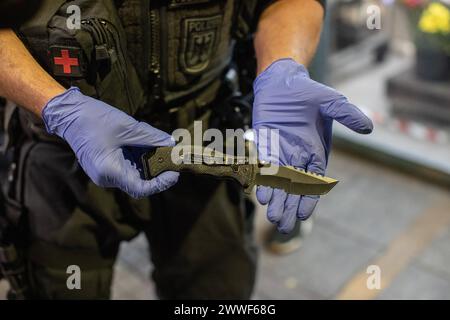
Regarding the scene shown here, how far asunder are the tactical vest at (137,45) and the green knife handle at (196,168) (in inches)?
6.7

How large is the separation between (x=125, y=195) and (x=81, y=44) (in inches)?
16.3

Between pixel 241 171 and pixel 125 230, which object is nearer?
pixel 241 171

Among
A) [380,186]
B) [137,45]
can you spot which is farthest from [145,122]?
[380,186]

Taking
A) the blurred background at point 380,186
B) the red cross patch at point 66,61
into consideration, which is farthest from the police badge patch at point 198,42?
the blurred background at point 380,186

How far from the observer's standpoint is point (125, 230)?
4.50 feet

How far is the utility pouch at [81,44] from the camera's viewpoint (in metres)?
1.04

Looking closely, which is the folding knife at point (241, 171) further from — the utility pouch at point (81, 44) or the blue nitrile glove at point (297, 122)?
the utility pouch at point (81, 44)

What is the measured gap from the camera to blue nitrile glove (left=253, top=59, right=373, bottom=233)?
1093 mm

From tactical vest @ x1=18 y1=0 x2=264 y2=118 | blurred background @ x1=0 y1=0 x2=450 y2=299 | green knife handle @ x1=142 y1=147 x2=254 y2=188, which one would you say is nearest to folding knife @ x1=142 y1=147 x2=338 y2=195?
green knife handle @ x1=142 y1=147 x2=254 y2=188

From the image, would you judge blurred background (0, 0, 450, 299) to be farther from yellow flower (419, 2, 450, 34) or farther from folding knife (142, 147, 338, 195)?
folding knife (142, 147, 338, 195)

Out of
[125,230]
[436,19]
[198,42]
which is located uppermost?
[198,42]

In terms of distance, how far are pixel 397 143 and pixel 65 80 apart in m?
2.06

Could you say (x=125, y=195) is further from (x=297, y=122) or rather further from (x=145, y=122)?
(x=297, y=122)

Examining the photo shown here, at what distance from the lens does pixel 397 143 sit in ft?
9.19
